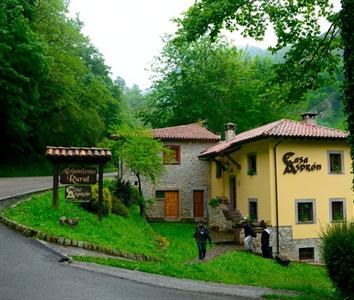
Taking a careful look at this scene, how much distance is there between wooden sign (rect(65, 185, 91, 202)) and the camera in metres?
13.2

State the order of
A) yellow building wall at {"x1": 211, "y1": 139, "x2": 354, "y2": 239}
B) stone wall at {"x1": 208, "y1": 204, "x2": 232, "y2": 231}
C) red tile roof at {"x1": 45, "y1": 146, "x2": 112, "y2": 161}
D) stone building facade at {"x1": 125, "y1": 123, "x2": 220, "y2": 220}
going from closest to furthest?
red tile roof at {"x1": 45, "y1": 146, "x2": 112, "y2": 161} < yellow building wall at {"x1": 211, "y1": 139, "x2": 354, "y2": 239} < stone wall at {"x1": 208, "y1": 204, "x2": 232, "y2": 231} < stone building facade at {"x1": 125, "y1": 123, "x2": 220, "y2": 220}

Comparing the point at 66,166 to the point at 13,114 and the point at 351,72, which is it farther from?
the point at 13,114

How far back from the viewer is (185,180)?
1184 inches

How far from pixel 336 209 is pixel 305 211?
6.79 ft

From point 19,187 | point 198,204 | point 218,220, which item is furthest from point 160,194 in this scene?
point 19,187

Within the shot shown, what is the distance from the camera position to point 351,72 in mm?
9844

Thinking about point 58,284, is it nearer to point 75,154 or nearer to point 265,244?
point 75,154

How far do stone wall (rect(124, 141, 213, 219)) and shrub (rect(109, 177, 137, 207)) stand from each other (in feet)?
22.1

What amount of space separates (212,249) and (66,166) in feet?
30.3

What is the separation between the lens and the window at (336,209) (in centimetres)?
2167

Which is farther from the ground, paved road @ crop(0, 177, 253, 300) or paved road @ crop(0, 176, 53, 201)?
paved road @ crop(0, 176, 53, 201)

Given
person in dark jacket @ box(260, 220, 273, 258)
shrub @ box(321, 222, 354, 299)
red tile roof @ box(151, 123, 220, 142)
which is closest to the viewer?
shrub @ box(321, 222, 354, 299)

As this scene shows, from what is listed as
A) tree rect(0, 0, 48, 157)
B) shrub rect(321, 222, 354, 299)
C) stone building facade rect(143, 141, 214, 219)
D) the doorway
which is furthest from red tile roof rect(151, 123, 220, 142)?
shrub rect(321, 222, 354, 299)

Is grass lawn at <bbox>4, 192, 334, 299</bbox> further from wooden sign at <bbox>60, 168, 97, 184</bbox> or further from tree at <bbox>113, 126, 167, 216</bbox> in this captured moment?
tree at <bbox>113, 126, 167, 216</bbox>
